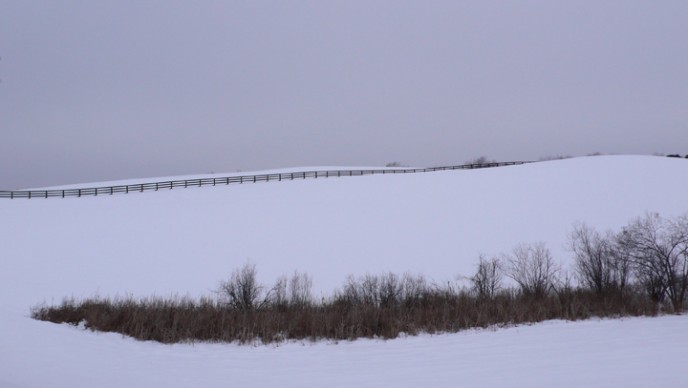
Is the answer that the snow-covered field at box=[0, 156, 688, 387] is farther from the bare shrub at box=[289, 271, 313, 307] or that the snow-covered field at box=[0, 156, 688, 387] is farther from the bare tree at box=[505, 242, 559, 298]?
the bare tree at box=[505, 242, 559, 298]

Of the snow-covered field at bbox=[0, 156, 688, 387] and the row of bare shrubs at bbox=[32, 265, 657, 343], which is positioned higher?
the snow-covered field at bbox=[0, 156, 688, 387]

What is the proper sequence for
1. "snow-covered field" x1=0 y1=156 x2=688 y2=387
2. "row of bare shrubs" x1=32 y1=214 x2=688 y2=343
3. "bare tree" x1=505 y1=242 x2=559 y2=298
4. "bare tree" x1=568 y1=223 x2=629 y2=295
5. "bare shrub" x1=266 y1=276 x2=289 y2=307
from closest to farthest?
"snow-covered field" x1=0 y1=156 x2=688 y2=387
"row of bare shrubs" x1=32 y1=214 x2=688 y2=343
"bare shrub" x1=266 y1=276 x2=289 y2=307
"bare tree" x1=568 y1=223 x2=629 y2=295
"bare tree" x1=505 y1=242 x2=559 y2=298

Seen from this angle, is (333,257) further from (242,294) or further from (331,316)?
(331,316)

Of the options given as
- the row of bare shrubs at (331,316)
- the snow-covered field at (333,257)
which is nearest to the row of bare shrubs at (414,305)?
the row of bare shrubs at (331,316)

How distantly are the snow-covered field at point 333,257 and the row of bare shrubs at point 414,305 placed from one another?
1.12 m

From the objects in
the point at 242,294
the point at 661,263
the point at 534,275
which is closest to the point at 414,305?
the point at 534,275

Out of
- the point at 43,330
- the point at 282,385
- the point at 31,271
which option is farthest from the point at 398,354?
the point at 31,271

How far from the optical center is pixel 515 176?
171 ft

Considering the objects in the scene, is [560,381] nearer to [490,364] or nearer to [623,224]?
[490,364]

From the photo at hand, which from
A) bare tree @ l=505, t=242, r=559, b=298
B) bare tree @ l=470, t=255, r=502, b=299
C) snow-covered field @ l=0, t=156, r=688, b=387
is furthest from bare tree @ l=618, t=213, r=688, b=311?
bare tree @ l=470, t=255, r=502, b=299

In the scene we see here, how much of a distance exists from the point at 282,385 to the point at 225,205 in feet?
120

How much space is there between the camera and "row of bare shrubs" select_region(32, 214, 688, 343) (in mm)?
15094

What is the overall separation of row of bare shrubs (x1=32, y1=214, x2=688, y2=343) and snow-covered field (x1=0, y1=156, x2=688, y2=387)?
1.12 m

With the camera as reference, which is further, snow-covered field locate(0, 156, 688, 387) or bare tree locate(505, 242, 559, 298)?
bare tree locate(505, 242, 559, 298)
